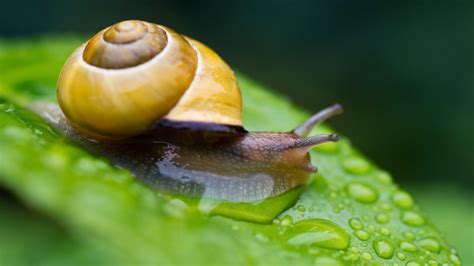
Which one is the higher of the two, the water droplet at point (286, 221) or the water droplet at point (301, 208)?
the water droplet at point (286, 221)

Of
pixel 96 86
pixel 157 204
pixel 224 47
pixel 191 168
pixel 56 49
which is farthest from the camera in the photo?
pixel 224 47

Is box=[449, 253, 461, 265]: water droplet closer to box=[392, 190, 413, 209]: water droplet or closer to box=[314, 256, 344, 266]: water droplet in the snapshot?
box=[392, 190, 413, 209]: water droplet

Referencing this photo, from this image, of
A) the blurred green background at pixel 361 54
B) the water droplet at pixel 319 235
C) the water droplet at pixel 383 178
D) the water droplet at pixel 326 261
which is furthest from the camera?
the blurred green background at pixel 361 54

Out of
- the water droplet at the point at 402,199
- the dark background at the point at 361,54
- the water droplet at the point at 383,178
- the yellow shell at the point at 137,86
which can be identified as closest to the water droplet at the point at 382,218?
the water droplet at the point at 402,199

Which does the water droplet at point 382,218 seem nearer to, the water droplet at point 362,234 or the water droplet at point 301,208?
the water droplet at point 362,234

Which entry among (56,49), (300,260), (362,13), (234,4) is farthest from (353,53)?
(300,260)

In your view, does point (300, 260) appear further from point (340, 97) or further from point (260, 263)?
point (340, 97)

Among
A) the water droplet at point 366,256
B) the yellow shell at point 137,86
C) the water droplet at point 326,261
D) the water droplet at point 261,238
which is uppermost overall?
the yellow shell at point 137,86
